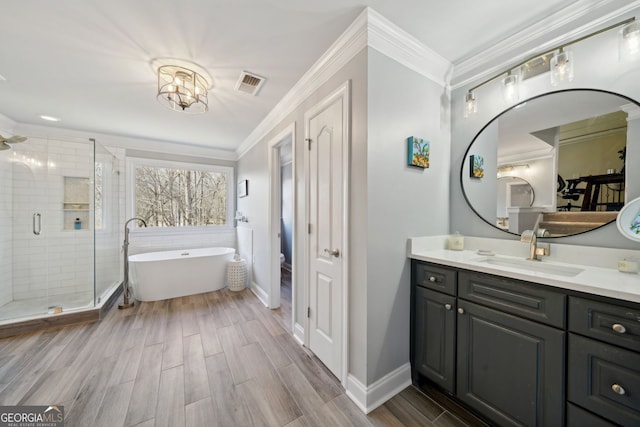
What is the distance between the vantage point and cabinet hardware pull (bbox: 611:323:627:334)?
0.88 metres

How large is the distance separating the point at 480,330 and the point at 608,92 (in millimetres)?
1529

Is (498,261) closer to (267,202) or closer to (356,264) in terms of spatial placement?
(356,264)

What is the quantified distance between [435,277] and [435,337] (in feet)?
1.33

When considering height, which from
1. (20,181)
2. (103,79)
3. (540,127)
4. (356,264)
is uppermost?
(103,79)

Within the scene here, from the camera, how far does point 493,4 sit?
129 centimetres

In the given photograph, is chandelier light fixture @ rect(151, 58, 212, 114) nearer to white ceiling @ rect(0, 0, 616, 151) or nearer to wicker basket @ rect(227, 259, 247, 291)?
white ceiling @ rect(0, 0, 616, 151)

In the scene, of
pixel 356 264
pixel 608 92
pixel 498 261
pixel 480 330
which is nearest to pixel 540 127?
pixel 608 92

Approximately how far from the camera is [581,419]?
0.98m

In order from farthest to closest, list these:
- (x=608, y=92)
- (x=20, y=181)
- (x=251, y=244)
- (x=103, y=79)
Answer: (x=251, y=244)
(x=20, y=181)
(x=103, y=79)
(x=608, y=92)

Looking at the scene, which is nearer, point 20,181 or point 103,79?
point 103,79

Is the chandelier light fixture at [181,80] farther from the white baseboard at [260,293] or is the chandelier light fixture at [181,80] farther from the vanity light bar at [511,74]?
the white baseboard at [260,293]

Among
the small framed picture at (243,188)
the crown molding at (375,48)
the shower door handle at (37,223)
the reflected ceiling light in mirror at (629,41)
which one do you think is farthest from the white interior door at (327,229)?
the shower door handle at (37,223)

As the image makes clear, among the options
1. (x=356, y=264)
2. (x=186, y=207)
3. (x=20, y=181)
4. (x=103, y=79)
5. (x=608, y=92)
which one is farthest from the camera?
(x=186, y=207)

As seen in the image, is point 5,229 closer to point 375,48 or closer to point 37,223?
point 37,223
